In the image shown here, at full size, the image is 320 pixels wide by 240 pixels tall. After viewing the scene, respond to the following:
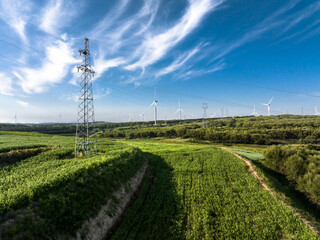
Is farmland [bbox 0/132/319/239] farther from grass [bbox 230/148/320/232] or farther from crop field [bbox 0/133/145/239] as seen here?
grass [bbox 230/148/320/232]

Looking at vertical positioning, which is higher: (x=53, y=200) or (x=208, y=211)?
(x=53, y=200)

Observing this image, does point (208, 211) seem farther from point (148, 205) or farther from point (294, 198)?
point (294, 198)

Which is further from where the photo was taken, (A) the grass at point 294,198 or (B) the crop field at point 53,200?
(A) the grass at point 294,198

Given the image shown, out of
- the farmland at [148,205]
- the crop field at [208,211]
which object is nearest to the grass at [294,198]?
the farmland at [148,205]

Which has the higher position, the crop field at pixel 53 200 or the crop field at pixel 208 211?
the crop field at pixel 53 200

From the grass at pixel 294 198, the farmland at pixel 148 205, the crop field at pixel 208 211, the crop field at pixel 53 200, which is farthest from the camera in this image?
the grass at pixel 294 198

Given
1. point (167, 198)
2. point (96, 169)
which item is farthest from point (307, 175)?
point (96, 169)

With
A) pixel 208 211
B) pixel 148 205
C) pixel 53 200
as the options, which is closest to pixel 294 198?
pixel 208 211

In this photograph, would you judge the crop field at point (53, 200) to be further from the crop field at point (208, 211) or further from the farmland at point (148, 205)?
the crop field at point (208, 211)

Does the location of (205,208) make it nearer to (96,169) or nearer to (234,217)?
(234,217)

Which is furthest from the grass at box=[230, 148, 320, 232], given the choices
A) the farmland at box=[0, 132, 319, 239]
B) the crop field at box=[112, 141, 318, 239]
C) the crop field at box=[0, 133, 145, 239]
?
the crop field at box=[0, 133, 145, 239]

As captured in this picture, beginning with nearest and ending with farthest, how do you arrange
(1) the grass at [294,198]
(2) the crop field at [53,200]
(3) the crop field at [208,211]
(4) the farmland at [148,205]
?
→ (2) the crop field at [53,200] → (4) the farmland at [148,205] → (3) the crop field at [208,211] → (1) the grass at [294,198]

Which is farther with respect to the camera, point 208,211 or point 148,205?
point 148,205
